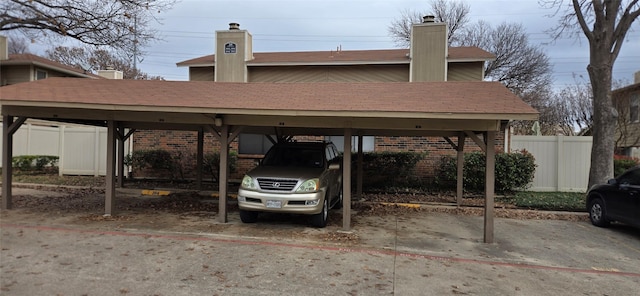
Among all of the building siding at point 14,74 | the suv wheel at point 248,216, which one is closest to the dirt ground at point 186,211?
the suv wheel at point 248,216

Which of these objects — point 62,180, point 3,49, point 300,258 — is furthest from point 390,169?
point 3,49

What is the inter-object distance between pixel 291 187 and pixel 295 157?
59.4 inches

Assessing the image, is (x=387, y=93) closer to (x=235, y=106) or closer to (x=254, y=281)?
(x=235, y=106)

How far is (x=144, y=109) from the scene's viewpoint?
766 cm

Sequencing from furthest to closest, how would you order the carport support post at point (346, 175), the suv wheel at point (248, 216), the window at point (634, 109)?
the window at point (634, 109), the suv wheel at point (248, 216), the carport support post at point (346, 175)

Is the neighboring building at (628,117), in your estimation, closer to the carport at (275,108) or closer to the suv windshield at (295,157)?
the carport at (275,108)

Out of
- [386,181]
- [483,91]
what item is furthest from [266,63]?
[483,91]

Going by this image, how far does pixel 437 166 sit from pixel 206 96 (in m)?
8.34

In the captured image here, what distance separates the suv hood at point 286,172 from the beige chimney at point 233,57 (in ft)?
36.0

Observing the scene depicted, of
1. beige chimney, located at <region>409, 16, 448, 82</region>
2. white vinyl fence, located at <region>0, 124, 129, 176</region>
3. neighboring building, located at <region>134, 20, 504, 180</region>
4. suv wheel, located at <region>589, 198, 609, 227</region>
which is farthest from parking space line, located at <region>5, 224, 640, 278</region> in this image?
beige chimney, located at <region>409, 16, 448, 82</region>

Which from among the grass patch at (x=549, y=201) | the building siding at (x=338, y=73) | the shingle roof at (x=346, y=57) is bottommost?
the grass patch at (x=549, y=201)

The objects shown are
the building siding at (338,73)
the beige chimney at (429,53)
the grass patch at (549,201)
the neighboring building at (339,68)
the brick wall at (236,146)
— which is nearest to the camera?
the grass patch at (549,201)

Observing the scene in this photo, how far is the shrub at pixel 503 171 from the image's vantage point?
12.4 metres

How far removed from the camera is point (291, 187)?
7523 millimetres
